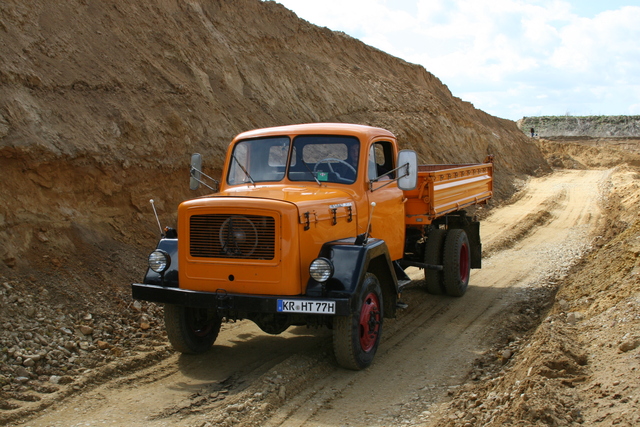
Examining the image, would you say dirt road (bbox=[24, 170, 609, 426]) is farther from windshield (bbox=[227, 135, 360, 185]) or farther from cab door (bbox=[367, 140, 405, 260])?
windshield (bbox=[227, 135, 360, 185])

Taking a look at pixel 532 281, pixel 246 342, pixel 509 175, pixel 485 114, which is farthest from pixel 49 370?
pixel 485 114

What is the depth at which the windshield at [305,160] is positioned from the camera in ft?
21.9

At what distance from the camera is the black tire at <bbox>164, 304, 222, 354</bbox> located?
618cm

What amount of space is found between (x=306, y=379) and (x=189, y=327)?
150 cm

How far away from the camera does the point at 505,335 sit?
7098 mm

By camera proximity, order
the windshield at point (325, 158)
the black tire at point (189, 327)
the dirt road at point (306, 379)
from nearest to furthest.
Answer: the dirt road at point (306, 379)
the black tire at point (189, 327)
the windshield at point (325, 158)

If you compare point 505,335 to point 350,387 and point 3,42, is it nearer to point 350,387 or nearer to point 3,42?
point 350,387

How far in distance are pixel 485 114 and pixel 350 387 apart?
3158 centimetres

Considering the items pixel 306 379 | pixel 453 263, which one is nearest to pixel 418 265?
pixel 453 263

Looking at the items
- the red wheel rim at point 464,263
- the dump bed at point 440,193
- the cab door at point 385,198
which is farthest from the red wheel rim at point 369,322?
the red wheel rim at point 464,263

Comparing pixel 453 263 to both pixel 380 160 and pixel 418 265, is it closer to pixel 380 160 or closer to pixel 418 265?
pixel 418 265

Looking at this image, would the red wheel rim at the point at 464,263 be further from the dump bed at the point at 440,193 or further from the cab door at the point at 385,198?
the cab door at the point at 385,198

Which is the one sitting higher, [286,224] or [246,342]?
[286,224]

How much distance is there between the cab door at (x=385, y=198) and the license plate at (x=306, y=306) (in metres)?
1.64
